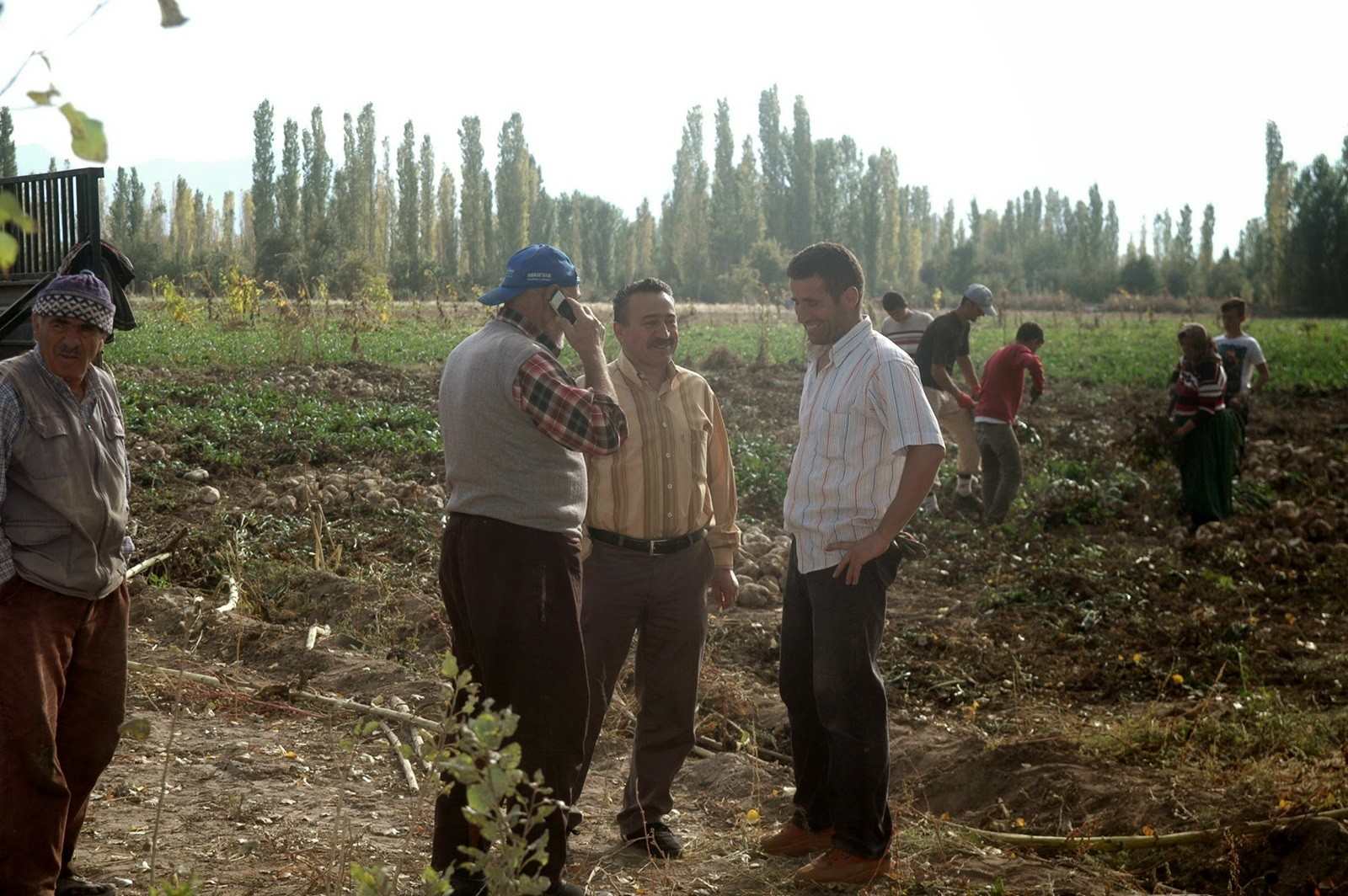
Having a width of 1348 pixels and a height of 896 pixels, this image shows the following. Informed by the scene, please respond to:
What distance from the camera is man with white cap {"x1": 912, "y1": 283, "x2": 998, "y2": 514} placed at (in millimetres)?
10531

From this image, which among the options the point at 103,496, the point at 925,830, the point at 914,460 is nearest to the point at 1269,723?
the point at 925,830

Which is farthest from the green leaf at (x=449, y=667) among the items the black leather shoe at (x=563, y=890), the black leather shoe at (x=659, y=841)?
the black leather shoe at (x=659, y=841)

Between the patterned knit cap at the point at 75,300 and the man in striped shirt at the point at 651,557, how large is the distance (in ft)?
5.51

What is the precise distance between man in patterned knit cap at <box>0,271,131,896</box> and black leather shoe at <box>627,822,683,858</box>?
173cm

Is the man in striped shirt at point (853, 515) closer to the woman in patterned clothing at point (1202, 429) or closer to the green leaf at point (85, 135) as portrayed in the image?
→ the green leaf at point (85, 135)

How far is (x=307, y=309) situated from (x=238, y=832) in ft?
59.2

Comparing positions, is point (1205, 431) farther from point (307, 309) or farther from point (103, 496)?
point (307, 309)

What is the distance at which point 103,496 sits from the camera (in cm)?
379

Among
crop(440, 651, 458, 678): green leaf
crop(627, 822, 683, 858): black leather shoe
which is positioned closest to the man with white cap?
crop(627, 822, 683, 858): black leather shoe

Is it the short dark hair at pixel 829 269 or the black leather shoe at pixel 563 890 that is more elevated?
the short dark hair at pixel 829 269

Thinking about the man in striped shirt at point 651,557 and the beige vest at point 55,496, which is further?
the man in striped shirt at point 651,557

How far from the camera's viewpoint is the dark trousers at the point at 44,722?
3541 mm

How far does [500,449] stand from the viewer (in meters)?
3.71

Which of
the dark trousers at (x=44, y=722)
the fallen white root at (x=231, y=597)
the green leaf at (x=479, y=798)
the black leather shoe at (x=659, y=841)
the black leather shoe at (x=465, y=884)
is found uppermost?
the green leaf at (x=479, y=798)
